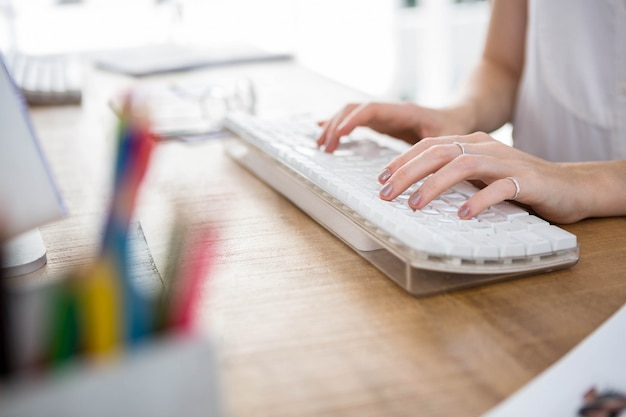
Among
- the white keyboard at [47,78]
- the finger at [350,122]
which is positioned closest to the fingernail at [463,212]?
the finger at [350,122]

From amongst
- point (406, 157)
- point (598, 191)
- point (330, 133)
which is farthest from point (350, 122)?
point (598, 191)

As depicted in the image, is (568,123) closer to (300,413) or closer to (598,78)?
(598,78)

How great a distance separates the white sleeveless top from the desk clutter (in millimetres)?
1057

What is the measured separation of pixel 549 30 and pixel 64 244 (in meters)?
0.90

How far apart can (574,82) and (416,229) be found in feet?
2.59

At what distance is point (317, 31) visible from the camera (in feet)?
13.1

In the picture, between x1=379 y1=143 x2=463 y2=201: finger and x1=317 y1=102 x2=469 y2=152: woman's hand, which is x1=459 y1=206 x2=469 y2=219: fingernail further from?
x1=317 y1=102 x2=469 y2=152: woman's hand

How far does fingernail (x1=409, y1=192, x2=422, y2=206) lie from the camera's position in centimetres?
73

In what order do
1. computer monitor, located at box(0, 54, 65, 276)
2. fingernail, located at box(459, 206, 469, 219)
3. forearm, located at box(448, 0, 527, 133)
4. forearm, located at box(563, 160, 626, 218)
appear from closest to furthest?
1. computer monitor, located at box(0, 54, 65, 276)
2. fingernail, located at box(459, 206, 469, 219)
3. forearm, located at box(563, 160, 626, 218)
4. forearm, located at box(448, 0, 527, 133)

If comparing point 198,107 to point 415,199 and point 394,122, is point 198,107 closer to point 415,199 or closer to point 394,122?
point 394,122

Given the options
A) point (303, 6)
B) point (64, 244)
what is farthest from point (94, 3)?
point (64, 244)

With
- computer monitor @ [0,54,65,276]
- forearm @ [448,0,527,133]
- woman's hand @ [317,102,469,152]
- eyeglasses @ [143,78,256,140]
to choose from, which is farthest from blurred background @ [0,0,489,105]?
computer monitor @ [0,54,65,276]

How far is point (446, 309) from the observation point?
0.63 metres

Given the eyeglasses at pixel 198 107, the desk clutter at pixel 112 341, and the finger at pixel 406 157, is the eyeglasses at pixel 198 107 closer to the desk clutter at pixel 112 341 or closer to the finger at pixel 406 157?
the finger at pixel 406 157
